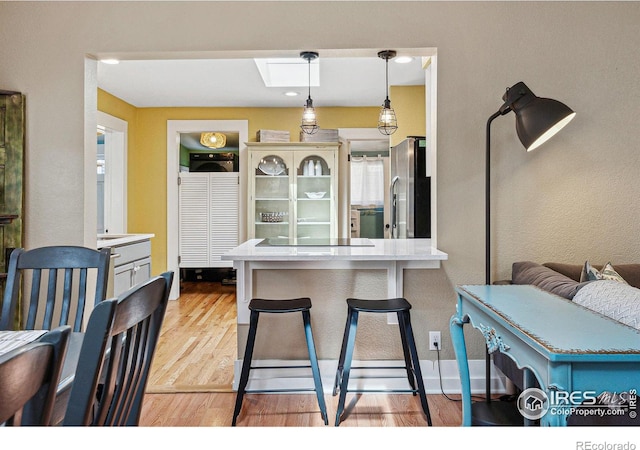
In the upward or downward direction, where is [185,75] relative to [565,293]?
upward

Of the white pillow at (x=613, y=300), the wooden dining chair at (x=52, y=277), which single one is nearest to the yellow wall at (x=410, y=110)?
the white pillow at (x=613, y=300)

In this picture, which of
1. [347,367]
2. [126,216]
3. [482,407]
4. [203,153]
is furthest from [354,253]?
[203,153]

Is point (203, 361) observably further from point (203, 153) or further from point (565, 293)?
point (203, 153)

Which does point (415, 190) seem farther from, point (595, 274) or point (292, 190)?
point (292, 190)

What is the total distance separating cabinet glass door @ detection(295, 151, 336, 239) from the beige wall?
264cm

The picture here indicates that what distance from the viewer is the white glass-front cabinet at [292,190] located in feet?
16.7

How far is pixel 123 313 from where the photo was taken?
2.73ft

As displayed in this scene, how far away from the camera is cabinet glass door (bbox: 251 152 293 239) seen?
5113mm

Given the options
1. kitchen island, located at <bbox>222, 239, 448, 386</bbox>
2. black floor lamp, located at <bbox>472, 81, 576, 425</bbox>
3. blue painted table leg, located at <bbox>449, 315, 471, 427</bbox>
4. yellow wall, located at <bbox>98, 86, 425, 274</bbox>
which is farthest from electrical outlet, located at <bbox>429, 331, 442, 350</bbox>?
yellow wall, located at <bbox>98, 86, 425, 274</bbox>

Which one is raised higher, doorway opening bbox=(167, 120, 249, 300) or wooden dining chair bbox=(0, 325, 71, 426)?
doorway opening bbox=(167, 120, 249, 300)

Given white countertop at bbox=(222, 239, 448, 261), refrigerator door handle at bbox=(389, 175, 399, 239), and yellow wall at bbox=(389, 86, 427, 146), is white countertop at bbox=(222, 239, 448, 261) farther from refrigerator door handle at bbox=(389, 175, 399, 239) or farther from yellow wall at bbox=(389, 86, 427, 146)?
yellow wall at bbox=(389, 86, 427, 146)

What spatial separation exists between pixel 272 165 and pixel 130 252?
195 centimetres
